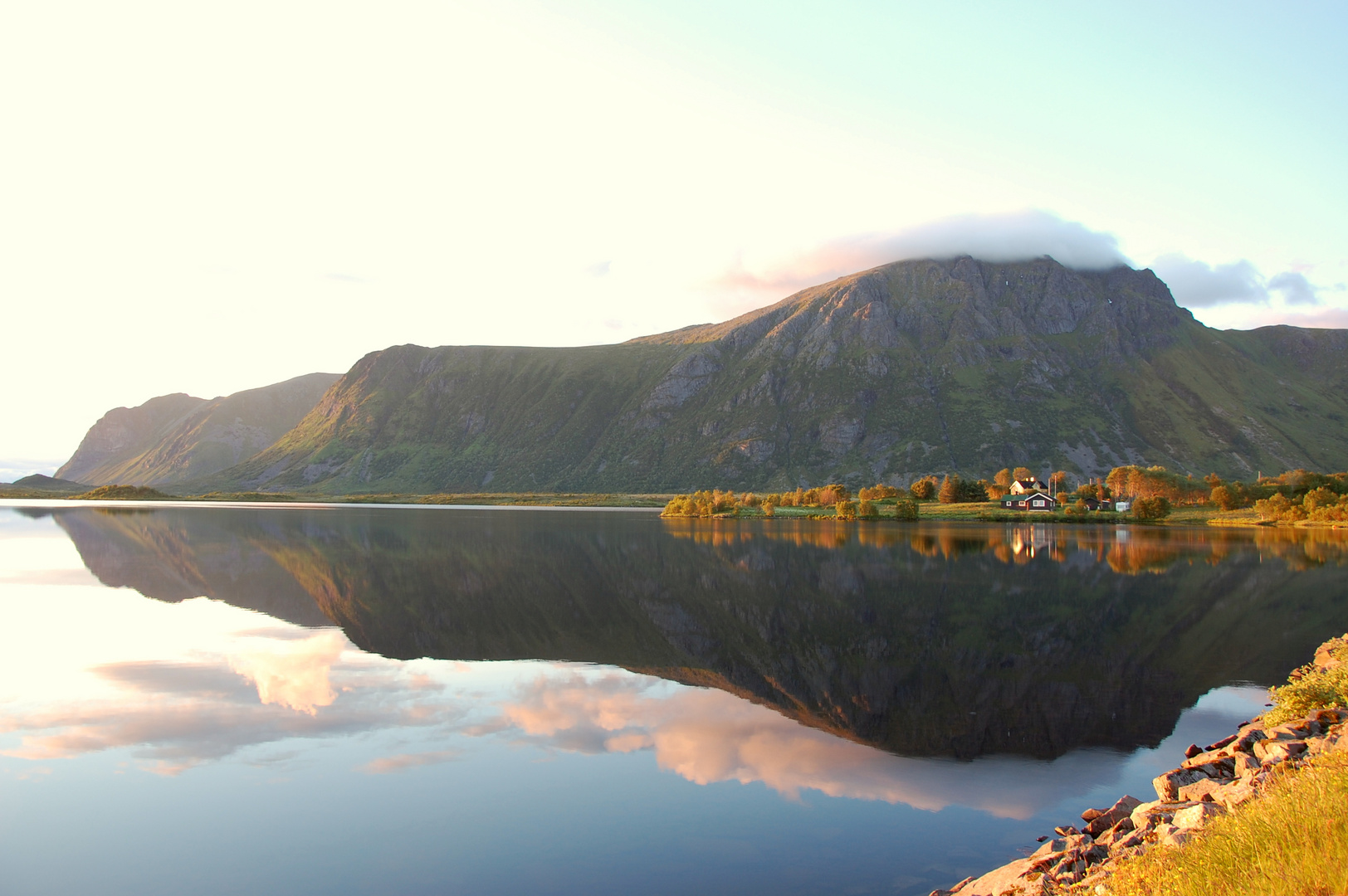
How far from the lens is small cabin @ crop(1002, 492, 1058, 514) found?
449 feet

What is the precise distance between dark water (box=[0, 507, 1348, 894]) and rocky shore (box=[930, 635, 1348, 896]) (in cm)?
136

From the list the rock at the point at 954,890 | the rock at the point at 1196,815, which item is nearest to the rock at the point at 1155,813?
the rock at the point at 1196,815

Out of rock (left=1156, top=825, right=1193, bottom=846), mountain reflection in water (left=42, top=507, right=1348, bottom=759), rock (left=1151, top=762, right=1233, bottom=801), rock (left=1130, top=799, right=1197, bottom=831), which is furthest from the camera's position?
mountain reflection in water (left=42, top=507, right=1348, bottom=759)

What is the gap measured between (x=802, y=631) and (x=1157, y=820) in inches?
728

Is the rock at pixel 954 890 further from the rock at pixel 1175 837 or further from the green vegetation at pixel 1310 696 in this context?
the green vegetation at pixel 1310 696

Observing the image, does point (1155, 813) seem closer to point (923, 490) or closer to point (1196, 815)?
point (1196, 815)

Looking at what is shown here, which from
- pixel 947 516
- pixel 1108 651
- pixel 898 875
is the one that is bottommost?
pixel 947 516

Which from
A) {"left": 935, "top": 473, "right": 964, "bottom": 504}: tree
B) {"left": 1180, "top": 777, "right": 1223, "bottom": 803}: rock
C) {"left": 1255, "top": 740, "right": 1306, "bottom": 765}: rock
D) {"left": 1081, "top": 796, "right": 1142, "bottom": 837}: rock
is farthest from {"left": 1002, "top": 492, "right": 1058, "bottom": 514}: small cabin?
{"left": 1081, "top": 796, "right": 1142, "bottom": 837}: rock

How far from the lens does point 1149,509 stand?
115 m

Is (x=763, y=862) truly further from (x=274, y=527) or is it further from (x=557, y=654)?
(x=274, y=527)

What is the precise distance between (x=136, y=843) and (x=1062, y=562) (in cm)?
5446

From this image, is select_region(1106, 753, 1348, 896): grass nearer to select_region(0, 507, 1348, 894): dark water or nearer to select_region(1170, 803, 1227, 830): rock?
select_region(1170, 803, 1227, 830): rock

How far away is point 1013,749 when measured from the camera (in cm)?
1513

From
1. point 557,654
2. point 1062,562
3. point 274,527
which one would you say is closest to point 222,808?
point 557,654
